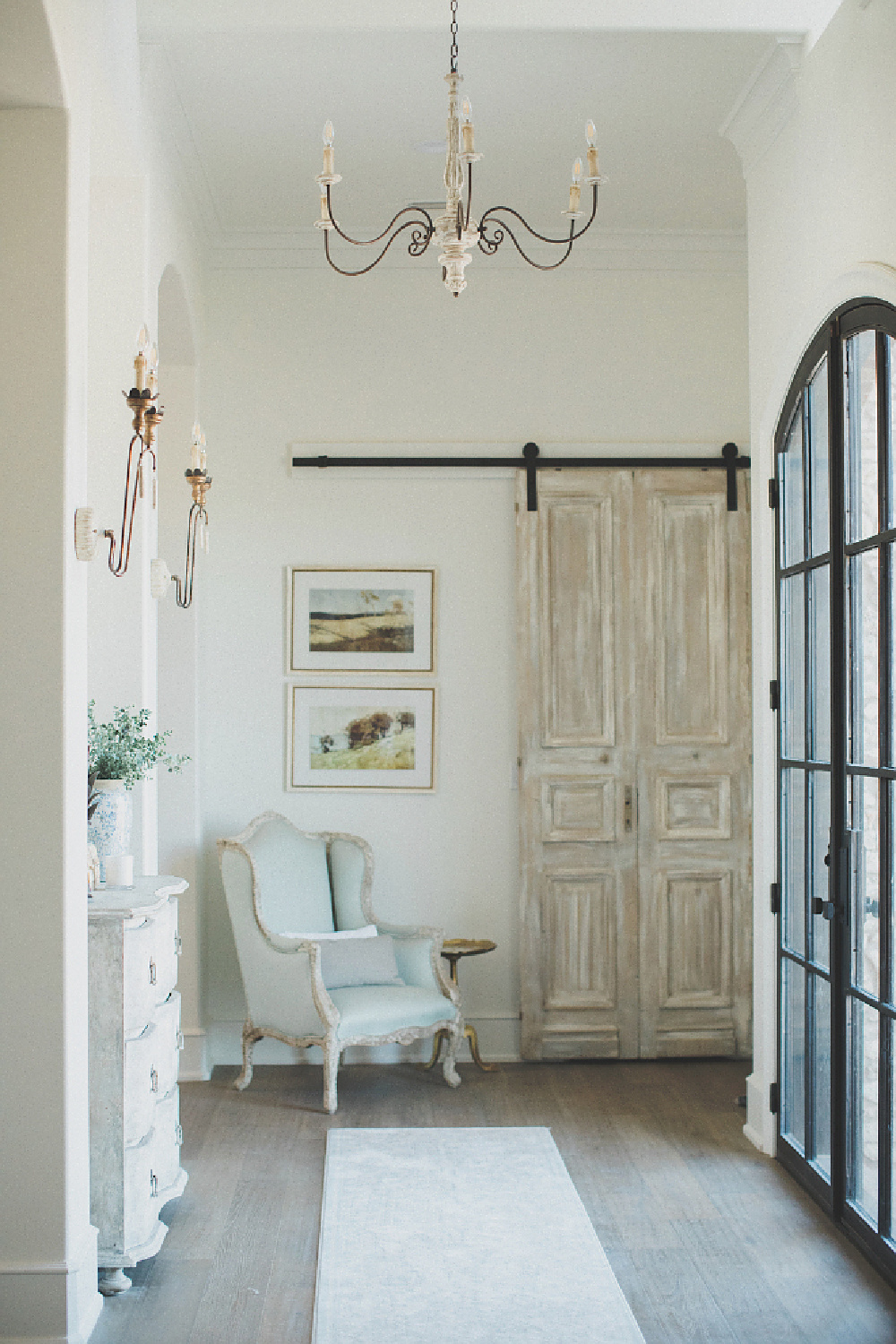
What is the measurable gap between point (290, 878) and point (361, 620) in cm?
118

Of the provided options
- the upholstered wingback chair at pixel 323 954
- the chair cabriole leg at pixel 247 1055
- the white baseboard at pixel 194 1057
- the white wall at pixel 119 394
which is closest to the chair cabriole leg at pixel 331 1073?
the upholstered wingback chair at pixel 323 954

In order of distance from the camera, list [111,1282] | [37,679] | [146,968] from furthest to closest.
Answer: [146,968], [111,1282], [37,679]

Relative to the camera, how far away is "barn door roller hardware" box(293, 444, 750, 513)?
555 cm

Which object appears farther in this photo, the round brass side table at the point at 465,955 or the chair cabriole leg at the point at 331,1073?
the round brass side table at the point at 465,955

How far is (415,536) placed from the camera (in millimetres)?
5590

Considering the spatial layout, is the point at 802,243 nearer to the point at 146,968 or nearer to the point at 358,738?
the point at 358,738

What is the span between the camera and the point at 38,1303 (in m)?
2.81

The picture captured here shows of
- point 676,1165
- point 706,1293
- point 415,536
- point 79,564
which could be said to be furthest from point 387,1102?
point 79,564

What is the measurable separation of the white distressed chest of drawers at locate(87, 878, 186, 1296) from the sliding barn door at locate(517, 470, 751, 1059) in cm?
244

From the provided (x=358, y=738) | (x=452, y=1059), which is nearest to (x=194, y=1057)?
(x=452, y=1059)

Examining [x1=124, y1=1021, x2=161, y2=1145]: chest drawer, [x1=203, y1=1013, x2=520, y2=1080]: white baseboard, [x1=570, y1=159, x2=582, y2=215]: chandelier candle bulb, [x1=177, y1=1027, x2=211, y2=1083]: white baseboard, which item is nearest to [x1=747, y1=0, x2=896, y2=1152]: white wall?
[x1=570, y1=159, x2=582, y2=215]: chandelier candle bulb

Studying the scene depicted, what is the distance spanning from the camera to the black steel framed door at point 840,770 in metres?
3.26

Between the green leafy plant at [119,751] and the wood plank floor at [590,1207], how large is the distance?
4.34ft

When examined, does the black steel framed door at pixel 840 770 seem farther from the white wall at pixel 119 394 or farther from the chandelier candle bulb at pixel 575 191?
the white wall at pixel 119 394
